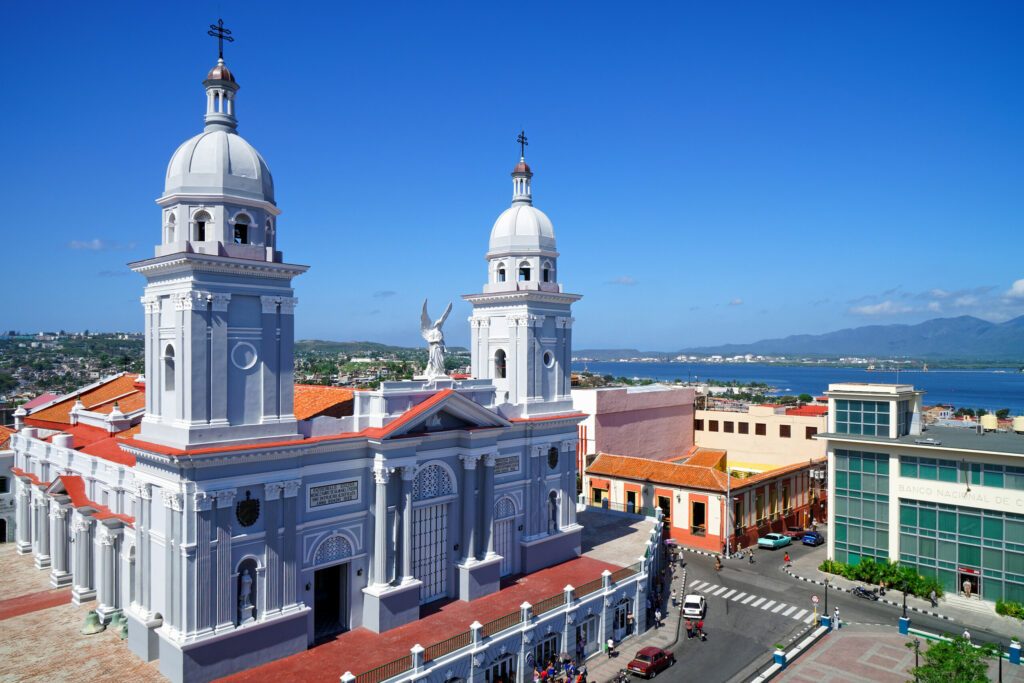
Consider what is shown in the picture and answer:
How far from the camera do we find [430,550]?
81.9 ft

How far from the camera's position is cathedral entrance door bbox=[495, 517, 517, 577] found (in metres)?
27.5

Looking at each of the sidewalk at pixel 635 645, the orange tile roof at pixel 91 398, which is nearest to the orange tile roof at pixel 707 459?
the sidewalk at pixel 635 645

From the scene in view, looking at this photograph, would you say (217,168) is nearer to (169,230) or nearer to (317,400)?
(169,230)

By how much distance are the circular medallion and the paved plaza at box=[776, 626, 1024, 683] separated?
2005 centimetres

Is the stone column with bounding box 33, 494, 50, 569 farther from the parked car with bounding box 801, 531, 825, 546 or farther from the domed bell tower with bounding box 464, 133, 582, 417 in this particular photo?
the parked car with bounding box 801, 531, 825, 546

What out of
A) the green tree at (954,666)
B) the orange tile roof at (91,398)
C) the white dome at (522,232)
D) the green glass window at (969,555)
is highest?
the white dome at (522,232)

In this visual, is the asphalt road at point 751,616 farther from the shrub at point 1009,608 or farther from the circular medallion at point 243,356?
the circular medallion at point 243,356

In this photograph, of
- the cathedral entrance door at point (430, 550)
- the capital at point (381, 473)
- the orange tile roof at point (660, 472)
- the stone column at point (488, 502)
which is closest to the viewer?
the capital at point (381, 473)

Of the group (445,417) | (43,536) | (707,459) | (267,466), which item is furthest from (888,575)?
(43,536)

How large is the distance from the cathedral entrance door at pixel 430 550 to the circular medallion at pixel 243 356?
316 inches

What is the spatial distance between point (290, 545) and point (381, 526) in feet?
10.1

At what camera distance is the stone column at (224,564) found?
19.1 metres

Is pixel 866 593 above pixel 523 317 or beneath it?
beneath

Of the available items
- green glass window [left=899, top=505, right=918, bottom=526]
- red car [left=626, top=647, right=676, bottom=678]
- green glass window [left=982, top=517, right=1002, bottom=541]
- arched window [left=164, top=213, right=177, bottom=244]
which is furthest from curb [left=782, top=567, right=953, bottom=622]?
arched window [left=164, top=213, right=177, bottom=244]
